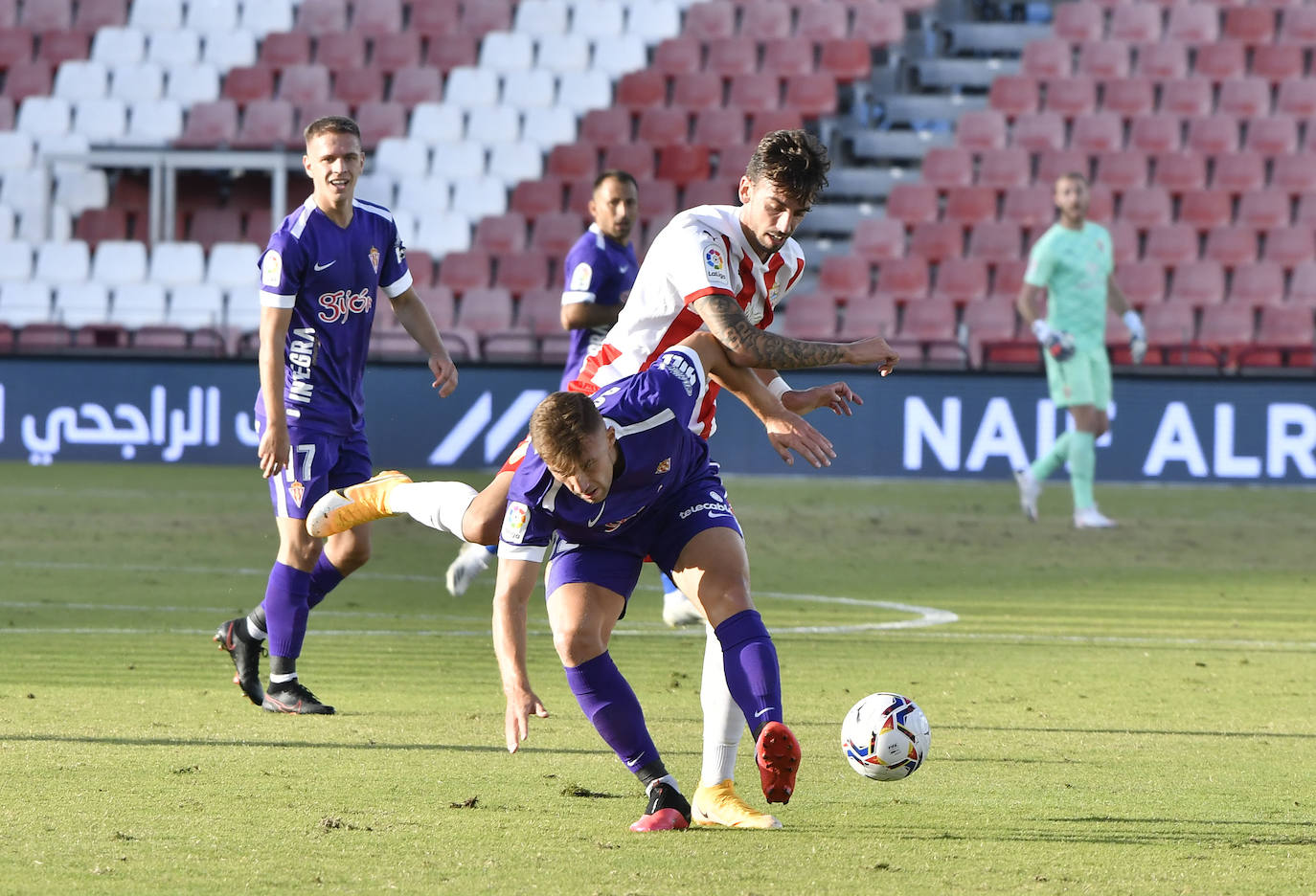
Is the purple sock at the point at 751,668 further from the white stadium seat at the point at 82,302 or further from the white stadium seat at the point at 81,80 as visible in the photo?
the white stadium seat at the point at 81,80

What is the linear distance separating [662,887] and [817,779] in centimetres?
139

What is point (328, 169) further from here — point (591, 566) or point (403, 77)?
point (403, 77)

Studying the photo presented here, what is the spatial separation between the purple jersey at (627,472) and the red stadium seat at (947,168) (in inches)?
648

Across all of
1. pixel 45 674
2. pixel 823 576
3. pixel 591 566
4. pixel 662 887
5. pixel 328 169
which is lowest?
pixel 823 576

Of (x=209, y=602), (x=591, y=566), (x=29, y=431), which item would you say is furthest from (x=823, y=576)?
(x=29, y=431)

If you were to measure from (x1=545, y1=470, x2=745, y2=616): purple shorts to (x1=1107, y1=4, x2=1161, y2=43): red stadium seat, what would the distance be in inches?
718

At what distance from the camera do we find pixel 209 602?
904 cm

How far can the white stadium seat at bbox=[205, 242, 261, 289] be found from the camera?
66.8ft

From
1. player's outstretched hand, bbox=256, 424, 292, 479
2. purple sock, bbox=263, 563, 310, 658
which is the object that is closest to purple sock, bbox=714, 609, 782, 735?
player's outstretched hand, bbox=256, 424, 292, 479

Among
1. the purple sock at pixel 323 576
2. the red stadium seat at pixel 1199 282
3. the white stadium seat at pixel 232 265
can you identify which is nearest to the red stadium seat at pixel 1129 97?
the red stadium seat at pixel 1199 282

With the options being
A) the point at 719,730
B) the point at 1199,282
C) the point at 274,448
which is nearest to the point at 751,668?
the point at 719,730

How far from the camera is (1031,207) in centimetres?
1991

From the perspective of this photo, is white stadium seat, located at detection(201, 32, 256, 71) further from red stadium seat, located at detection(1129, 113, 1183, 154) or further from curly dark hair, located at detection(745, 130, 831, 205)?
curly dark hair, located at detection(745, 130, 831, 205)

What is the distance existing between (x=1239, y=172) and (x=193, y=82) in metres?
12.6
